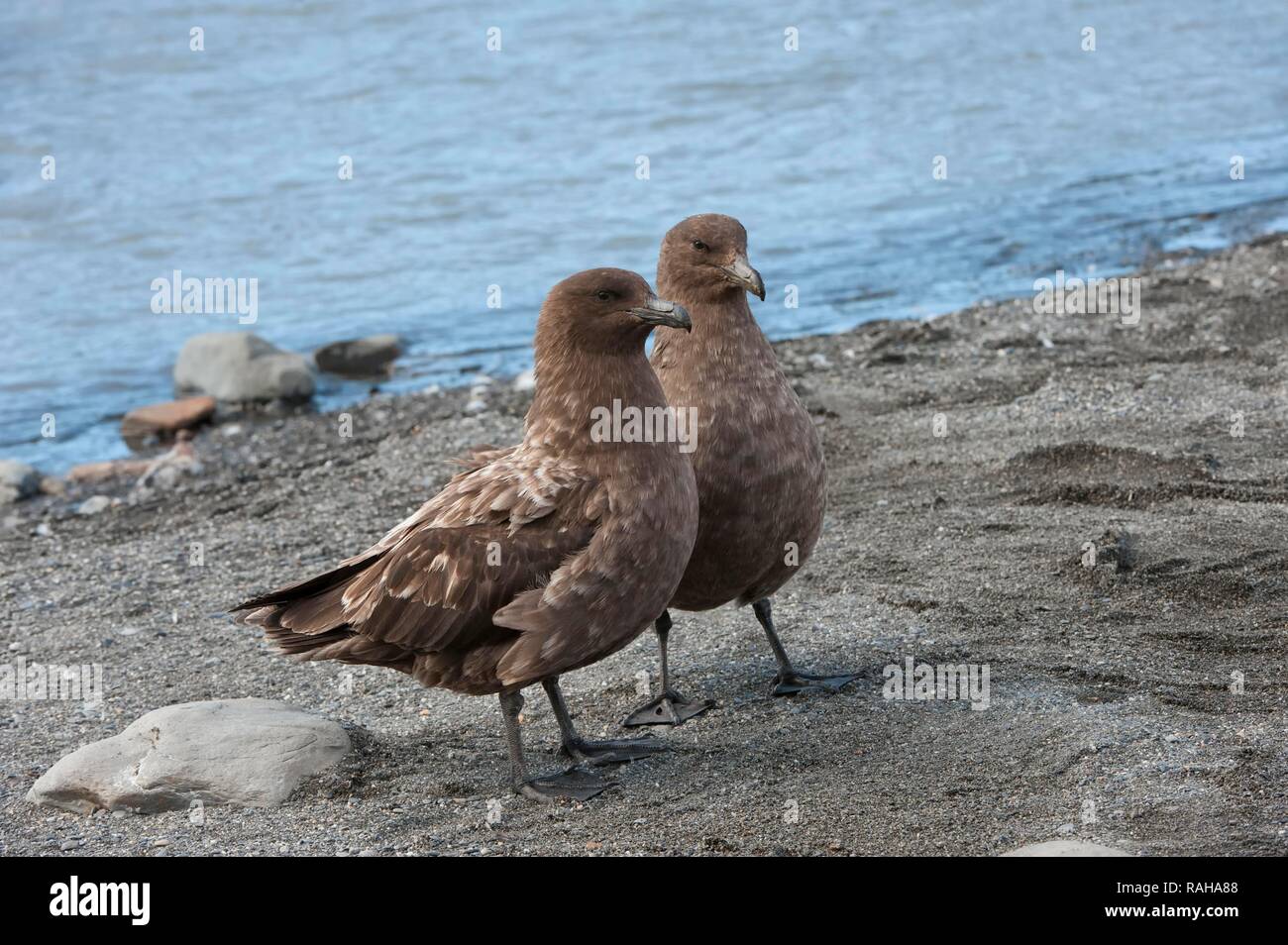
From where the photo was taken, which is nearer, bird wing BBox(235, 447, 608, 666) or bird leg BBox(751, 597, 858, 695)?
bird wing BBox(235, 447, 608, 666)

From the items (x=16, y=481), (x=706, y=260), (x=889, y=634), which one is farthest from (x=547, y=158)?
(x=706, y=260)

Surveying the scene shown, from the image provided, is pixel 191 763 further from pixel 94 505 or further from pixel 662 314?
pixel 94 505

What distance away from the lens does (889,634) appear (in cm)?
677

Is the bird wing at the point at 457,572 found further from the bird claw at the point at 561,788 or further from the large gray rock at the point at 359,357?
the large gray rock at the point at 359,357

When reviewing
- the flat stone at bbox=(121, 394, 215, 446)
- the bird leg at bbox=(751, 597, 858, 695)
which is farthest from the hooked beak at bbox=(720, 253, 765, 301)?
the flat stone at bbox=(121, 394, 215, 446)

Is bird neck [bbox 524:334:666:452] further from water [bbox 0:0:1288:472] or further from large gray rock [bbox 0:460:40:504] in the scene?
water [bbox 0:0:1288:472]

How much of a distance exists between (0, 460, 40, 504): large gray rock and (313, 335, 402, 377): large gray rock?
2949 millimetres

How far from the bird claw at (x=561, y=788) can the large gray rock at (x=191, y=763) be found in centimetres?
79

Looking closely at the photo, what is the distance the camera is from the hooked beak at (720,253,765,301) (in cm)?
586

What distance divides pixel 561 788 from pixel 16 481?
6814 millimetres

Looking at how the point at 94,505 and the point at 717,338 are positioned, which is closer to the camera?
the point at 717,338

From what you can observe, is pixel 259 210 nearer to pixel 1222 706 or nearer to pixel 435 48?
pixel 435 48

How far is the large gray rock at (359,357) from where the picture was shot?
13305 millimetres
